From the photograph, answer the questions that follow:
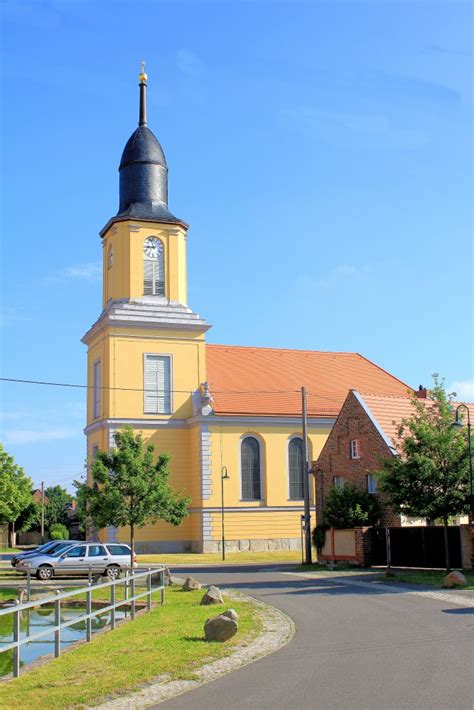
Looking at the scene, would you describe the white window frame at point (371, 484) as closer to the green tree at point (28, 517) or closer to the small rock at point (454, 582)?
the small rock at point (454, 582)

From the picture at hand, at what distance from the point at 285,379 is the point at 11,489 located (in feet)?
65.8

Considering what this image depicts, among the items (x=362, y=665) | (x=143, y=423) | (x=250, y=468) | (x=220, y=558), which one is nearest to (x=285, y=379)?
(x=250, y=468)

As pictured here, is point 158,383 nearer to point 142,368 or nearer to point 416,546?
point 142,368

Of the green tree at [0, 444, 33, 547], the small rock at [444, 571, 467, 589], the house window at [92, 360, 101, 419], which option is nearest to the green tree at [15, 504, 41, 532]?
the green tree at [0, 444, 33, 547]

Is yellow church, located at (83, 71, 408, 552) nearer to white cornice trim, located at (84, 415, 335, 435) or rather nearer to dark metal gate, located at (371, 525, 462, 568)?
white cornice trim, located at (84, 415, 335, 435)

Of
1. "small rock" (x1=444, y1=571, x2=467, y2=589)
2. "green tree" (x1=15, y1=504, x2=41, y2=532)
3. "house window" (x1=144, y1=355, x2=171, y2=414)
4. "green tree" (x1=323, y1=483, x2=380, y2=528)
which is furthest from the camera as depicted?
"green tree" (x1=15, y1=504, x2=41, y2=532)

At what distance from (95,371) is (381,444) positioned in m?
23.1

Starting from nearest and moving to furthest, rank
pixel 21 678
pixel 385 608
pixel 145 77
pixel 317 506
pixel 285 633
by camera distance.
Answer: pixel 21 678 < pixel 285 633 < pixel 385 608 < pixel 317 506 < pixel 145 77

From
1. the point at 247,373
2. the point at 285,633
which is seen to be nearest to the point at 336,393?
the point at 247,373

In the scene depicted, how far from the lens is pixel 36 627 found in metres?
18.0

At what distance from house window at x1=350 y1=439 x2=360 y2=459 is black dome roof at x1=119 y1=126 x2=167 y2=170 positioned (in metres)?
22.6

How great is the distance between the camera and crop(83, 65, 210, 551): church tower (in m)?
47.8

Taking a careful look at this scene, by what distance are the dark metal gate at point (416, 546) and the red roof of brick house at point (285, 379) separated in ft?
62.1

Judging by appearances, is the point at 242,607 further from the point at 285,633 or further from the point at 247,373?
the point at 247,373
